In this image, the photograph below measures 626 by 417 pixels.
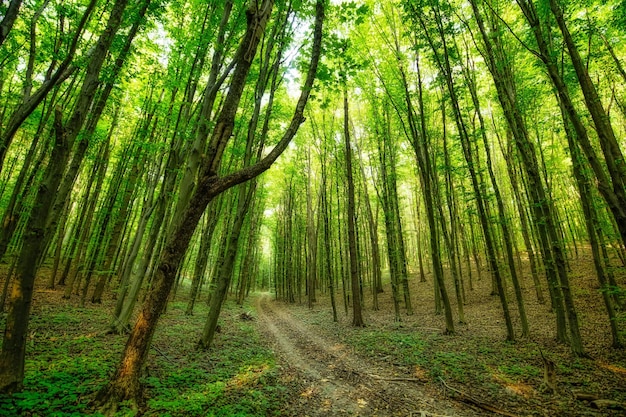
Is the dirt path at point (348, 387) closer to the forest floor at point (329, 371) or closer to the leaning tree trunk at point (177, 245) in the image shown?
the forest floor at point (329, 371)

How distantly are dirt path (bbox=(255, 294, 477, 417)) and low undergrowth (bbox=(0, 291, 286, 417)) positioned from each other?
0.50 metres

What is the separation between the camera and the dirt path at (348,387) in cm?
438

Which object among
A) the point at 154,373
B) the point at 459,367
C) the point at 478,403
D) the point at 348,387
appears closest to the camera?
the point at 478,403

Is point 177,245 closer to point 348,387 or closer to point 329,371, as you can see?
point 348,387

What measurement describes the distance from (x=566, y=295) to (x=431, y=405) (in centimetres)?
503

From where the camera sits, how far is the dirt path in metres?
4.38

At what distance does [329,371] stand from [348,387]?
3.24ft

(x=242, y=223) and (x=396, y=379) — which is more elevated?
(x=242, y=223)

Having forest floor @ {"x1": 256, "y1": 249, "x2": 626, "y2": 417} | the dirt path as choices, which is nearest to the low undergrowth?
the dirt path

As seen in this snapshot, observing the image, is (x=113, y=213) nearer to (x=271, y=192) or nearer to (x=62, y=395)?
(x=62, y=395)

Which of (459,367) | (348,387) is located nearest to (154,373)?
(348,387)

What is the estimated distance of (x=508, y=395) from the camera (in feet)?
15.5

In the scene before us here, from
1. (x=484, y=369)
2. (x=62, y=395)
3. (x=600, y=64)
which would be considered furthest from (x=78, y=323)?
(x=600, y=64)

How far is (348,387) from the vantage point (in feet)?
17.5
